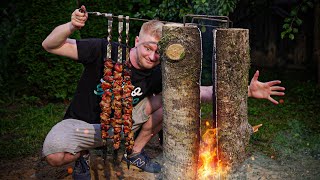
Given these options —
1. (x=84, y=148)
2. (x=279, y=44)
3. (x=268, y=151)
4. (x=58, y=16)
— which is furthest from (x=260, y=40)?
(x=84, y=148)

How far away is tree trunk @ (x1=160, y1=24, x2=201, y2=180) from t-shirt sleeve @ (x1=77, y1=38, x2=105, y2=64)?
117 centimetres

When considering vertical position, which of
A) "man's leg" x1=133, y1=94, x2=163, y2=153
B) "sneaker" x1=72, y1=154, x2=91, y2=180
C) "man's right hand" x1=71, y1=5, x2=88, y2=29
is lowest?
"sneaker" x1=72, y1=154, x2=91, y2=180

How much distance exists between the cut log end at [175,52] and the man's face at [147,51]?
86 centimetres

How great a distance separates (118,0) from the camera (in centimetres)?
848

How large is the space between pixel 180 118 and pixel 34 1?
6189 mm

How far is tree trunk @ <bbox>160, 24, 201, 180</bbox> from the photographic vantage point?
8.76ft

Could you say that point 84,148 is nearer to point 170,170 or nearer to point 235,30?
point 170,170

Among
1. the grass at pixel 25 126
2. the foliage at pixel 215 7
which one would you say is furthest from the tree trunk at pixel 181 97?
the grass at pixel 25 126

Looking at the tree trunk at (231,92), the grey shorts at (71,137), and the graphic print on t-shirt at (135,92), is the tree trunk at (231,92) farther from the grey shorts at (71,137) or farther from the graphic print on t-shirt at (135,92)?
the grey shorts at (71,137)

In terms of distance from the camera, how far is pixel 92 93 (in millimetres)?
3873

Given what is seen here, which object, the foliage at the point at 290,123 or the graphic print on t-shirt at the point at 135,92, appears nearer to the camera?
the graphic print on t-shirt at the point at 135,92

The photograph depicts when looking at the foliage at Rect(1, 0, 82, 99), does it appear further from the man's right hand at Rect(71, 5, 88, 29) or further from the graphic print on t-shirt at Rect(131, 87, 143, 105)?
the man's right hand at Rect(71, 5, 88, 29)

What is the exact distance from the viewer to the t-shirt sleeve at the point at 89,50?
3656 mm

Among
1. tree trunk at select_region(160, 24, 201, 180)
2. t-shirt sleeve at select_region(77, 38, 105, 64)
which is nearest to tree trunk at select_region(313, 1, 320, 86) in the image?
t-shirt sleeve at select_region(77, 38, 105, 64)
